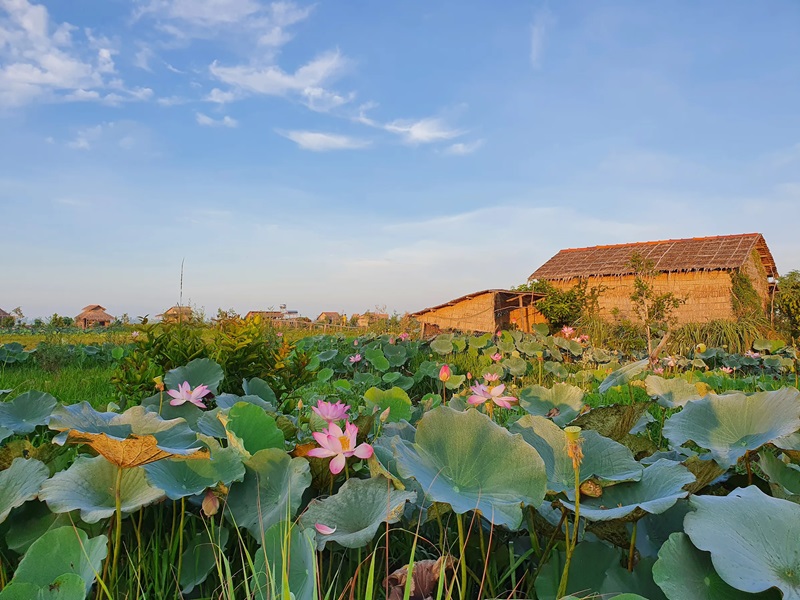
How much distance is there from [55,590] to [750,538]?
3.39 ft

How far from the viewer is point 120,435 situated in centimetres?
118

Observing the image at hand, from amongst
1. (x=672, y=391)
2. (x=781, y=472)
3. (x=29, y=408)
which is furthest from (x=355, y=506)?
(x=672, y=391)

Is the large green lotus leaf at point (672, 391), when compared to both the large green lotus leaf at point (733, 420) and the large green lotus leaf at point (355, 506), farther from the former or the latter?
the large green lotus leaf at point (355, 506)

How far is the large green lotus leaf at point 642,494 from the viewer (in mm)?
854

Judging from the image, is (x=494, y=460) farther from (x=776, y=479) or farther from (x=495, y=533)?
(x=776, y=479)

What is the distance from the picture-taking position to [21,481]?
43.1 inches

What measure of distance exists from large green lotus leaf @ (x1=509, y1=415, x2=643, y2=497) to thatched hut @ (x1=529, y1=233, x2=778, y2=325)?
1486 centimetres

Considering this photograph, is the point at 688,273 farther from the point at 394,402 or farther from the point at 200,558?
the point at 200,558

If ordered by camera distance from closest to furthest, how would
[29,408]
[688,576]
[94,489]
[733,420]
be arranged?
[688,576], [94,489], [733,420], [29,408]

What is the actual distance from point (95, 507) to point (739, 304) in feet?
60.4

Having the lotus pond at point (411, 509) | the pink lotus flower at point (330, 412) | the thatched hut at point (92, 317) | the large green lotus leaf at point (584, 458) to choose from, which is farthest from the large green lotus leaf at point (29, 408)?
the thatched hut at point (92, 317)

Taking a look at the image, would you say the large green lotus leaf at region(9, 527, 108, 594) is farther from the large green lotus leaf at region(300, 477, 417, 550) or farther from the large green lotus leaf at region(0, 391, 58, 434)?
the large green lotus leaf at region(0, 391, 58, 434)

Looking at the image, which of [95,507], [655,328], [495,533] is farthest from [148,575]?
[655,328]

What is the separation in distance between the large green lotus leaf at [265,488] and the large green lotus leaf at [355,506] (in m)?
0.06
